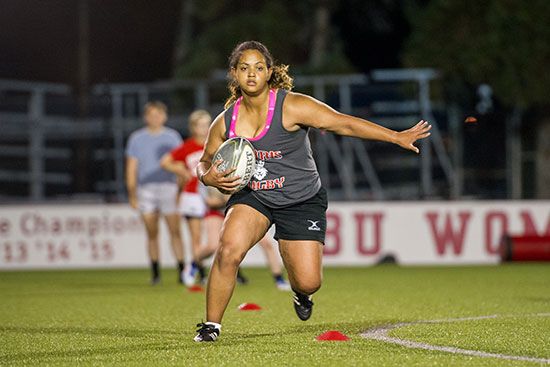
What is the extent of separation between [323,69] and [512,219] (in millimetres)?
7311

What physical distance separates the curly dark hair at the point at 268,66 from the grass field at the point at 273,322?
5.68 ft

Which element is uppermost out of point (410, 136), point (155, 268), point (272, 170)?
point (410, 136)

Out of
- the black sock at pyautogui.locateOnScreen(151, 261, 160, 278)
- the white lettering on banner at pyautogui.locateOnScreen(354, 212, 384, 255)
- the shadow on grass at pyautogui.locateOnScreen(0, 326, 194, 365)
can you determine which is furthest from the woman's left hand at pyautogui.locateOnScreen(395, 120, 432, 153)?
the white lettering on banner at pyautogui.locateOnScreen(354, 212, 384, 255)

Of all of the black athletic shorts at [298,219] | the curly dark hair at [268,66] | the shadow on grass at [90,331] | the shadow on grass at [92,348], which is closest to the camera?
the shadow on grass at [92,348]

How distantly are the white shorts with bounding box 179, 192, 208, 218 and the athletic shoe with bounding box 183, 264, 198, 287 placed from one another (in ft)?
2.08

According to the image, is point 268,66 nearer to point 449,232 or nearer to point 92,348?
point 92,348

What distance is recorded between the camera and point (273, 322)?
31.9 ft

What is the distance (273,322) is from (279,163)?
1.70 m

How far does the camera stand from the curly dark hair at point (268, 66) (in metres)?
8.44

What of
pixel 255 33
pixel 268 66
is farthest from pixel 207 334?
pixel 255 33

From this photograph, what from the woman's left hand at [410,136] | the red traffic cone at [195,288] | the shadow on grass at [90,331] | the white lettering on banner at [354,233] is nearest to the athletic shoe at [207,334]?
the shadow on grass at [90,331]

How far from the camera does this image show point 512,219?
1992cm

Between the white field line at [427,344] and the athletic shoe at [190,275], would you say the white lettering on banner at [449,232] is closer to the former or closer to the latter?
the athletic shoe at [190,275]

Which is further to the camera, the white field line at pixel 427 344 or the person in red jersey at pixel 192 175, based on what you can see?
the person in red jersey at pixel 192 175
